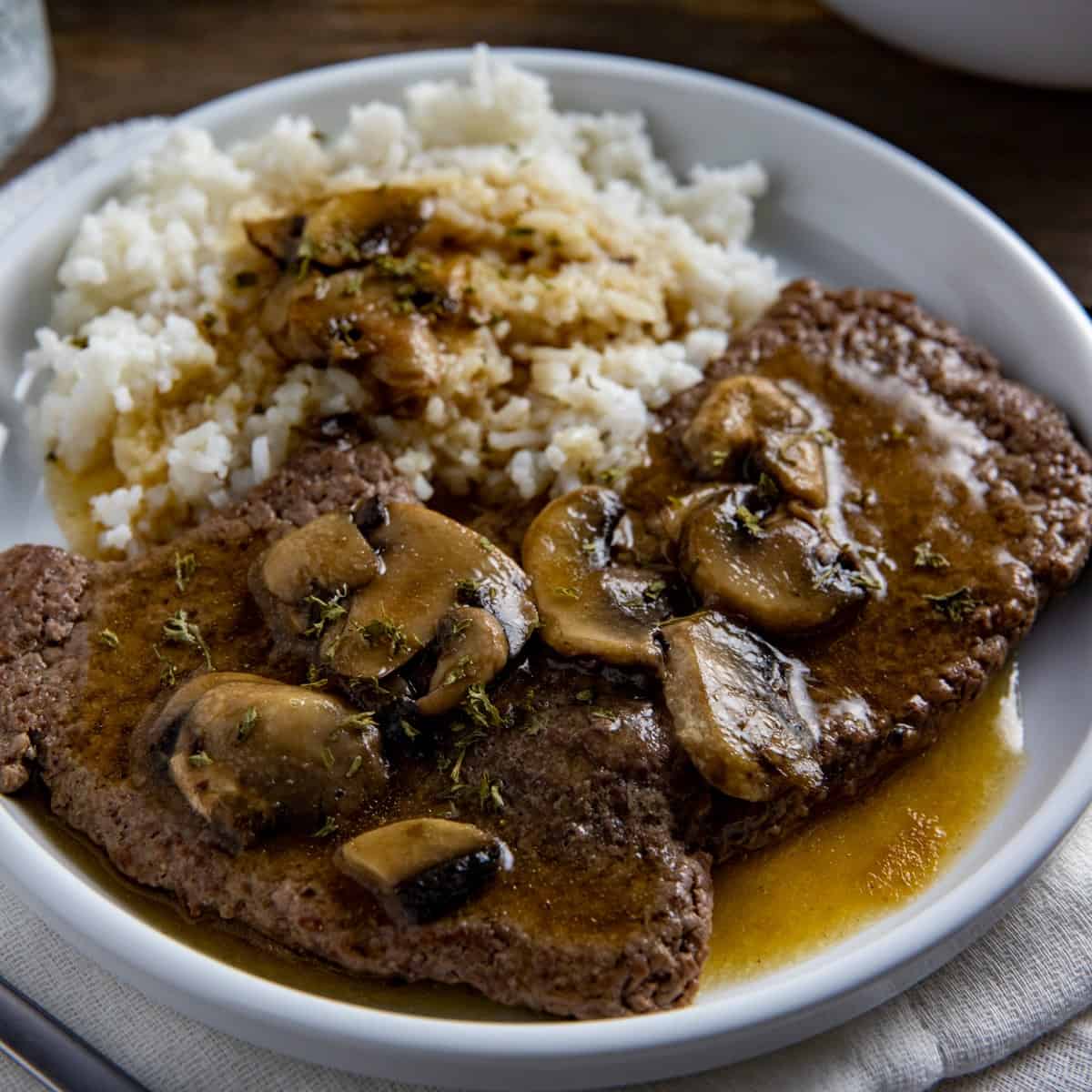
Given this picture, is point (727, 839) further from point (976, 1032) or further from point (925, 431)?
point (925, 431)

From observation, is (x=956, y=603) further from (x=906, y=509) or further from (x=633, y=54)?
(x=633, y=54)

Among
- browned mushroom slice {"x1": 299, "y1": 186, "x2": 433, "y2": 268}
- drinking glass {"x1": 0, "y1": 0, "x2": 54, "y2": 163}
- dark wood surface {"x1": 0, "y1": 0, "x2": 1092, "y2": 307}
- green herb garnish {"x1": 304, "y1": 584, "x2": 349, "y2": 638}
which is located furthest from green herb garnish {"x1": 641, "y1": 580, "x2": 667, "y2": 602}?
drinking glass {"x1": 0, "y1": 0, "x2": 54, "y2": 163}

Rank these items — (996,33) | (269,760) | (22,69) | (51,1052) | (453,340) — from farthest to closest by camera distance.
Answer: (22,69) → (996,33) → (453,340) → (269,760) → (51,1052)

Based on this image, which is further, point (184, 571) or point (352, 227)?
point (352, 227)

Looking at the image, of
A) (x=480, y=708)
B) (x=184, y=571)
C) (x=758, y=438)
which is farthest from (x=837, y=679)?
(x=184, y=571)

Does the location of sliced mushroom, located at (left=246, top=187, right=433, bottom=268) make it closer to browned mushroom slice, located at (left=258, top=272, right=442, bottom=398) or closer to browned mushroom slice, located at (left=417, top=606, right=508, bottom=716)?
browned mushroom slice, located at (left=258, top=272, right=442, bottom=398)
